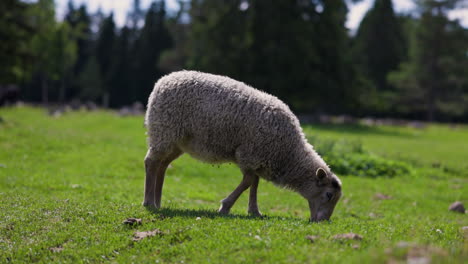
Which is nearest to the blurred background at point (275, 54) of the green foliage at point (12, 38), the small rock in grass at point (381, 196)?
the green foliage at point (12, 38)

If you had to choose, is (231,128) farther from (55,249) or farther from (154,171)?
(55,249)

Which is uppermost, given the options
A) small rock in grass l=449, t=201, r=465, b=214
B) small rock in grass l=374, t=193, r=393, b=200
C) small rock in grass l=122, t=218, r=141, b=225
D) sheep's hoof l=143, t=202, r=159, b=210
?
small rock in grass l=122, t=218, r=141, b=225

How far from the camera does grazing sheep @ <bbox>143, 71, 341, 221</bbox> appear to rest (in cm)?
866

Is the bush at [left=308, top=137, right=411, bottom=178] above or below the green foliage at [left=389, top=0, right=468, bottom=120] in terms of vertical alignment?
below

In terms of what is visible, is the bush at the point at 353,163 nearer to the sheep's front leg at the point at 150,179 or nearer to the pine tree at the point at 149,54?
the sheep's front leg at the point at 150,179

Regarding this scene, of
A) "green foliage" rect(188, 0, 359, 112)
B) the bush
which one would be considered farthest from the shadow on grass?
the bush

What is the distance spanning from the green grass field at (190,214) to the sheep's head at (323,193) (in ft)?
1.32

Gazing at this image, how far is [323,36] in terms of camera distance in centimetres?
4522

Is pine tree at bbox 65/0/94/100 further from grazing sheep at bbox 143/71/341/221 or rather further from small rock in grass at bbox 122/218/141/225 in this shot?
small rock in grass at bbox 122/218/141/225

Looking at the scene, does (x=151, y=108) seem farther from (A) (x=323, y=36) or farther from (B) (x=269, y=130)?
(A) (x=323, y=36)

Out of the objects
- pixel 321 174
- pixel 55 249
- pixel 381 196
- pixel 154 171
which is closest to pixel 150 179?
pixel 154 171

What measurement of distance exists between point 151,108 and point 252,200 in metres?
2.90

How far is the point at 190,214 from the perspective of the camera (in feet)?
26.8

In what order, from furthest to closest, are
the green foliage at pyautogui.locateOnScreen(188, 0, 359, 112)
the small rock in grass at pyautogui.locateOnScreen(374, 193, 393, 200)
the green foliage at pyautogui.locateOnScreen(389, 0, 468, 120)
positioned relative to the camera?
the green foliage at pyautogui.locateOnScreen(389, 0, 468, 120), the green foliage at pyautogui.locateOnScreen(188, 0, 359, 112), the small rock in grass at pyautogui.locateOnScreen(374, 193, 393, 200)
